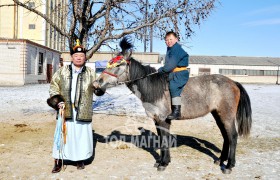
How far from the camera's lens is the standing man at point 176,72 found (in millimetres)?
4387

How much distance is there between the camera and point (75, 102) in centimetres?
429

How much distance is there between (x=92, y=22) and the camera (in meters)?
7.04

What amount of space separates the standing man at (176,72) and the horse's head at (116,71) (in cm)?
66

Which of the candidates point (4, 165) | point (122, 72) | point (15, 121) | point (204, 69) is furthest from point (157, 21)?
point (204, 69)

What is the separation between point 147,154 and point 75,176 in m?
1.83

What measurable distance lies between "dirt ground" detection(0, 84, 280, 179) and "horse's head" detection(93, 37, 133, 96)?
61.9 inches

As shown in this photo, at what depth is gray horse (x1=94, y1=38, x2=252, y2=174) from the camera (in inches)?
174

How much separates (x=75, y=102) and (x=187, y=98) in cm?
215

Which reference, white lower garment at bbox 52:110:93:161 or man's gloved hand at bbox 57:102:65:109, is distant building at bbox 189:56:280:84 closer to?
white lower garment at bbox 52:110:93:161

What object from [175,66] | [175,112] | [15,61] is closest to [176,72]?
[175,66]

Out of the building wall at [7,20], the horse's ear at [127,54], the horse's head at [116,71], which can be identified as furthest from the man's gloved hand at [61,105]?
the building wall at [7,20]

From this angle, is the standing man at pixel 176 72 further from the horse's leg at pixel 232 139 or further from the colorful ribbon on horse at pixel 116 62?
the horse's leg at pixel 232 139

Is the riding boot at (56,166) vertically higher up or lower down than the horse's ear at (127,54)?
lower down

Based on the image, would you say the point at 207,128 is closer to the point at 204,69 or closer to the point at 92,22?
the point at 92,22
